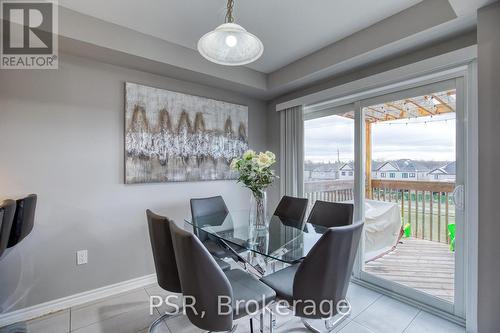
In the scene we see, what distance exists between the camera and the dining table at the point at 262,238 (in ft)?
5.42

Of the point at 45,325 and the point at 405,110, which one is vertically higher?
the point at 405,110

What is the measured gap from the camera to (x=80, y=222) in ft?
7.47

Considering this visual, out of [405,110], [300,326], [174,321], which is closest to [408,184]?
[405,110]

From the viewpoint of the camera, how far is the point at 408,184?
95.6 inches

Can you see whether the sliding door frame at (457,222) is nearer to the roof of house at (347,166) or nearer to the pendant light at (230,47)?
the roof of house at (347,166)

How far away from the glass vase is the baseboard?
57.0 inches

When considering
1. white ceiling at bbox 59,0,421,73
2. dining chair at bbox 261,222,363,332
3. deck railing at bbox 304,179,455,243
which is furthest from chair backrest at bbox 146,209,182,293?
deck railing at bbox 304,179,455,243

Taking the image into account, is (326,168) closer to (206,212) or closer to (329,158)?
(329,158)

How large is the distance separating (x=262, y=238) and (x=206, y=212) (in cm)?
93

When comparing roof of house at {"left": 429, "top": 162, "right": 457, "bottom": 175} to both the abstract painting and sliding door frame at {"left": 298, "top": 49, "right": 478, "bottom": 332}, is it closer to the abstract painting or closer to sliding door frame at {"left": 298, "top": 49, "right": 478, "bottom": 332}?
sliding door frame at {"left": 298, "top": 49, "right": 478, "bottom": 332}

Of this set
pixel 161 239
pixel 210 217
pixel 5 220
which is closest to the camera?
pixel 5 220

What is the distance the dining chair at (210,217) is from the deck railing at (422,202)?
1546 millimetres

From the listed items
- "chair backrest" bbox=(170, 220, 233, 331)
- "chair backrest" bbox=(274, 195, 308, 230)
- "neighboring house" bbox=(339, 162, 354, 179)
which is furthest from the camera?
"neighboring house" bbox=(339, 162, 354, 179)

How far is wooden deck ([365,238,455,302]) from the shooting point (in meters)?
2.16
